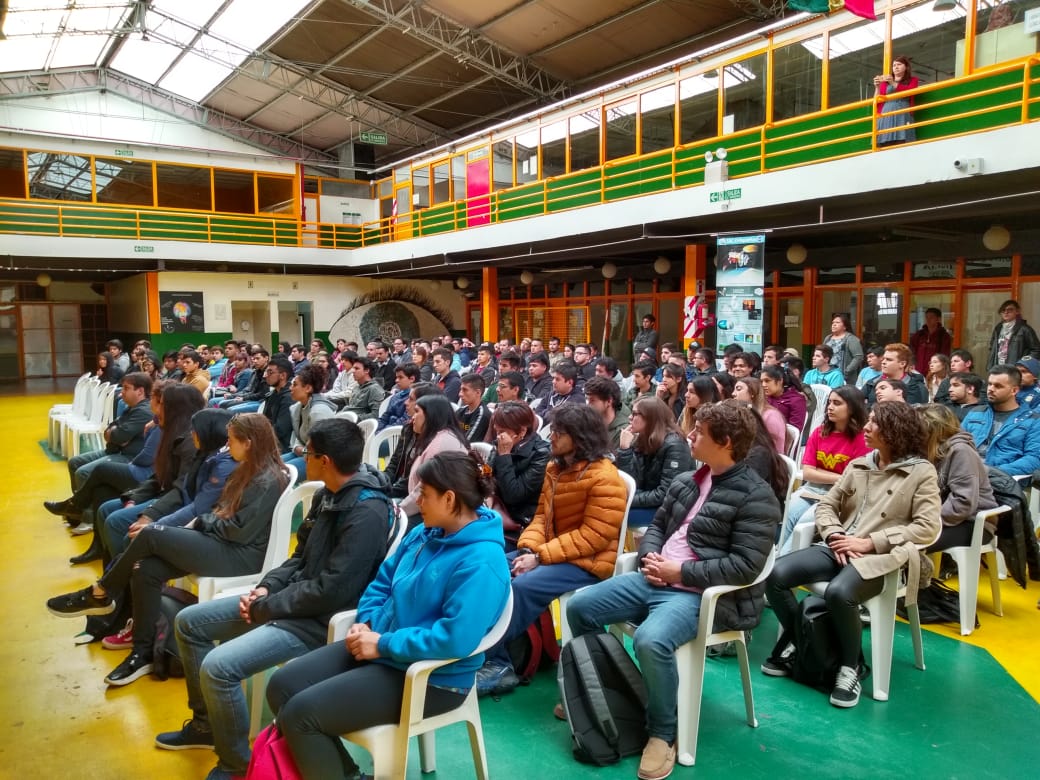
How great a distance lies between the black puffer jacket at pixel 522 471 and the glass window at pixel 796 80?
25.5 feet

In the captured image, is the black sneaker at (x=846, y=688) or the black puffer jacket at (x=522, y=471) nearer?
the black sneaker at (x=846, y=688)

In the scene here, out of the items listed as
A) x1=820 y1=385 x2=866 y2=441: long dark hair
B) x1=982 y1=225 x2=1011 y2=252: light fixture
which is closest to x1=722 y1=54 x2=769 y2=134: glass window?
x1=982 y1=225 x2=1011 y2=252: light fixture

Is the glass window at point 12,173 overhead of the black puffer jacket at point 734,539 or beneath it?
overhead

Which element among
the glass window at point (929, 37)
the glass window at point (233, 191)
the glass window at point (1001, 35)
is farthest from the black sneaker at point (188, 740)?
the glass window at point (233, 191)

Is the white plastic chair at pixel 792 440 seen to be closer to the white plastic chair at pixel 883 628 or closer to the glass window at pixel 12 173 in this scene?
the white plastic chair at pixel 883 628

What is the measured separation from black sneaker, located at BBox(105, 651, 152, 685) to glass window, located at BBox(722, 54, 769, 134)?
8.92 m

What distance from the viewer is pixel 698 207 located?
9.41 m

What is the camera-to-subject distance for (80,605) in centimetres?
363

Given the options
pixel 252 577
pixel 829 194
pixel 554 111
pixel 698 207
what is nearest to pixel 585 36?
pixel 554 111

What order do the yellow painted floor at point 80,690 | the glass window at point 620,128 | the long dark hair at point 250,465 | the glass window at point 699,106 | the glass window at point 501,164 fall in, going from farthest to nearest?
the glass window at point 501,164, the glass window at point 620,128, the glass window at point 699,106, the long dark hair at point 250,465, the yellow painted floor at point 80,690

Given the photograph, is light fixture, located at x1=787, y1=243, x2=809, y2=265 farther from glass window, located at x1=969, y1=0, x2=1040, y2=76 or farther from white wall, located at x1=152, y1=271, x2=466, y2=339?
white wall, located at x1=152, y1=271, x2=466, y2=339

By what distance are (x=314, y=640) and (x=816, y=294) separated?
10245 mm

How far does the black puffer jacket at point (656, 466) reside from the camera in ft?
11.7

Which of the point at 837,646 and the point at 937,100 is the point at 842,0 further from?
the point at 837,646
